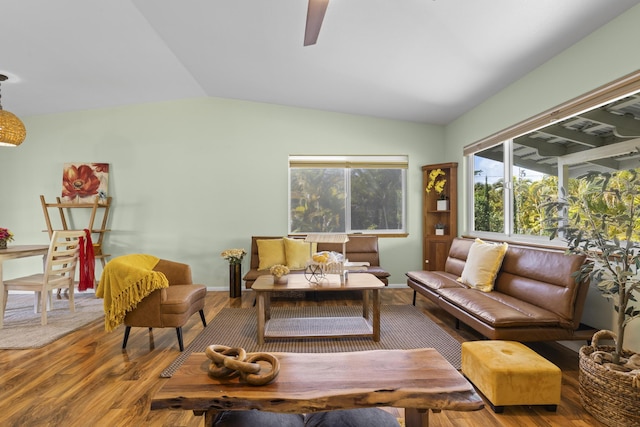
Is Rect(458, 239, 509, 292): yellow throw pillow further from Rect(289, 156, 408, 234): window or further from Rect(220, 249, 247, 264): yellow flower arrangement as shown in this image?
Rect(220, 249, 247, 264): yellow flower arrangement

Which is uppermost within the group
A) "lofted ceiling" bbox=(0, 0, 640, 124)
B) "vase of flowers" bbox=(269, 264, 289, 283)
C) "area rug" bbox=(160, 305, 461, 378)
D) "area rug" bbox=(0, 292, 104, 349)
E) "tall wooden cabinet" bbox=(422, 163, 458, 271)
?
"lofted ceiling" bbox=(0, 0, 640, 124)

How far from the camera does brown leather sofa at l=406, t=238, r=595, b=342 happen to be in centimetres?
246

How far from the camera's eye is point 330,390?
1.28 meters

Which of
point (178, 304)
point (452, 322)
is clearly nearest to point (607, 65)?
point (452, 322)

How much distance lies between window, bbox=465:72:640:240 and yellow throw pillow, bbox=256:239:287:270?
270 cm

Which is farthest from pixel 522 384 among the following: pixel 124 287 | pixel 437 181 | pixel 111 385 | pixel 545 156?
pixel 437 181

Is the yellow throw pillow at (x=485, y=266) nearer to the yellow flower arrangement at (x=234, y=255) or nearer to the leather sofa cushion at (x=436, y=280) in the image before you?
the leather sofa cushion at (x=436, y=280)

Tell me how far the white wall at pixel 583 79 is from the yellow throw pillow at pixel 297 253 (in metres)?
2.79

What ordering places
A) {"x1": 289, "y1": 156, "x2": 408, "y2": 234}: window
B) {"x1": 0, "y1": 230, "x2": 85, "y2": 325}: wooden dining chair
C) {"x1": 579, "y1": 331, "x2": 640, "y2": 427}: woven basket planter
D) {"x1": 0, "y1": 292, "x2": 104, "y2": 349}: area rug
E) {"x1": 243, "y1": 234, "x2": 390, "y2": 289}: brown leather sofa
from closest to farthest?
{"x1": 579, "y1": 331, "x2": 640, "y2": 427}: woven basket planter < {"x1": 0, "y1": 292, "x2": 104, "y2": 349}: area rug < {"x1": 0, "y1": 230, "x2": 85, "y2": 325}: wooden dining chair < {"x1": 243, "y1": 234, "x2": 390, "y2": 289}: brown leather sofa < {"x1": 289, "y1": 156, "x2": 408, "y2": 234}: window

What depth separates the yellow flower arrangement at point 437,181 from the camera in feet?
16.6

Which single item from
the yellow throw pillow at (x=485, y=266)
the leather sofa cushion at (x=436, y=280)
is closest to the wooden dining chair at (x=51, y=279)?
the leather sofa cushion at (x=436, y=280)

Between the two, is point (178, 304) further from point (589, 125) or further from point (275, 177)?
point (589, 125)

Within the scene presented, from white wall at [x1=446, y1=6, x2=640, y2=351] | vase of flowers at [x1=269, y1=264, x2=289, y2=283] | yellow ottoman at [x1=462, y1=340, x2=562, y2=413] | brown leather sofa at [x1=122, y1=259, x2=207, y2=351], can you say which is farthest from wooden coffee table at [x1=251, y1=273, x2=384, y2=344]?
white wall at [x1=446, y1=6, x2=640, y2=351]

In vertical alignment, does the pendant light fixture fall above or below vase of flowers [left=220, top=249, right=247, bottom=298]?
above
